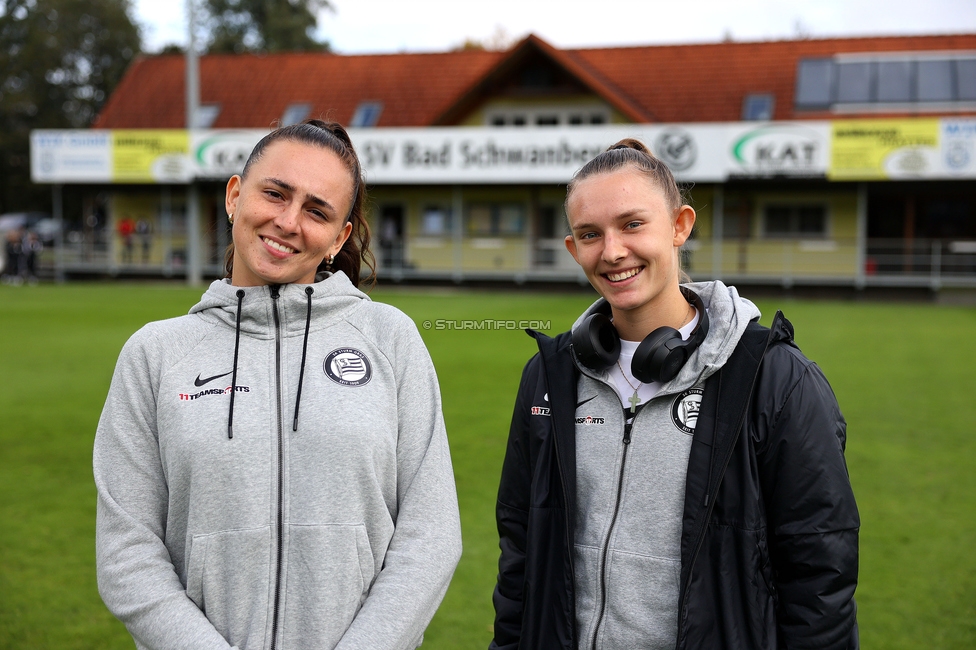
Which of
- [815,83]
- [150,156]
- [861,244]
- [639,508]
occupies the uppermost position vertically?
[815,83]

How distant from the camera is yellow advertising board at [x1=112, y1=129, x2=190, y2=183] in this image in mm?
30453

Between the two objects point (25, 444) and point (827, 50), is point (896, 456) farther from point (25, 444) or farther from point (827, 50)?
point (827, 50)

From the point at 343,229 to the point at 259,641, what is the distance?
107cm

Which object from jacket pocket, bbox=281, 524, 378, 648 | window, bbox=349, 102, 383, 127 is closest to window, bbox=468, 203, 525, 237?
window, bbox=349, 102, 383, 127

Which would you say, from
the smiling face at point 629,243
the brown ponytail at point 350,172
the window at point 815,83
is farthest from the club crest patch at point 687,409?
the window at point 815,83

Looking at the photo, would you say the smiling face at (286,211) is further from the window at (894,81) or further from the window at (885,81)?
the window at (894,81)

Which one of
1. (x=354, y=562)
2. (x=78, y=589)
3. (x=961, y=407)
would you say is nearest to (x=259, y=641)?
(x=354, y=562)

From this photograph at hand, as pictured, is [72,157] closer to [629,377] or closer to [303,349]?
[303,349]

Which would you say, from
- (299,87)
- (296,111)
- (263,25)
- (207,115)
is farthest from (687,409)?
(263,25)

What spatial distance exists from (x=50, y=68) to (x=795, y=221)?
49.0 m

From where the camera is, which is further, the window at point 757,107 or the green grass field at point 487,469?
the window at point 757,107

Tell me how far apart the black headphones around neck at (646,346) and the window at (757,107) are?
29.7 meters

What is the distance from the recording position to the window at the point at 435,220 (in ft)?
103

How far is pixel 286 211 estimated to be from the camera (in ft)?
7.56
